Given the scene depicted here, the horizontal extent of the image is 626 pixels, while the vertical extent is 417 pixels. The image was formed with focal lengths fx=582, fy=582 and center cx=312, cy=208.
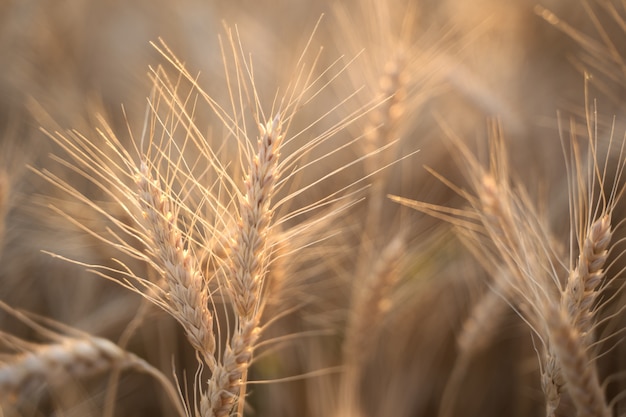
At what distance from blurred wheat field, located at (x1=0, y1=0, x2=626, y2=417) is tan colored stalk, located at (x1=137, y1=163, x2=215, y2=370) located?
0.05m

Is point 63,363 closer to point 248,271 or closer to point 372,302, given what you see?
point 248,271

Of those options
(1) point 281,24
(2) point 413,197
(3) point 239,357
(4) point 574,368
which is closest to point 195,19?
(1) point 281,24

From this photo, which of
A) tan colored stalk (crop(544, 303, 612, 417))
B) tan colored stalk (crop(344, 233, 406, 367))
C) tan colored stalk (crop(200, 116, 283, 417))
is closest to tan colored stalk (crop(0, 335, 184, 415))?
tan colored stalk (crop(200, 116, 283, 417))

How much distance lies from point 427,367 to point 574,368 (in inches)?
31.4

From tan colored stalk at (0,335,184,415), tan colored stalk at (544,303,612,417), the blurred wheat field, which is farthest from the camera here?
the blurred wheat field

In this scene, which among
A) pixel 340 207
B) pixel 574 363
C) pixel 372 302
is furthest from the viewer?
pixel 372 302

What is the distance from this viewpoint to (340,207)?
3.45 feet

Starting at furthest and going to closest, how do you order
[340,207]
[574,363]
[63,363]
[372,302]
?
[372,302], [340,207], [63,363], [574,363]

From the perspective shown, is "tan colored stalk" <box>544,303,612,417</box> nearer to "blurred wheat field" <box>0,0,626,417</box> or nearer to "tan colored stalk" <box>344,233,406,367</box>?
"blurred wheat field" <box>0,0,626,417</box>

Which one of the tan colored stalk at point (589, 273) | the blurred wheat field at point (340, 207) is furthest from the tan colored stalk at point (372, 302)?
the tan colored stalk at point (589, 273)

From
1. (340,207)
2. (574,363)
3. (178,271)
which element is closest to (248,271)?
(178,271)

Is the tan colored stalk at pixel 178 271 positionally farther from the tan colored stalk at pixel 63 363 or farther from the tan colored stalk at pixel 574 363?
the tan colored stalk at pixel 574 363

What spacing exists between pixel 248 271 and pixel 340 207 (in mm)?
304

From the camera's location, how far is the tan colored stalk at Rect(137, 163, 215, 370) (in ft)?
2.61
